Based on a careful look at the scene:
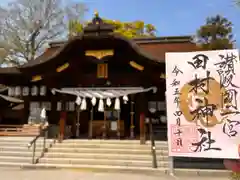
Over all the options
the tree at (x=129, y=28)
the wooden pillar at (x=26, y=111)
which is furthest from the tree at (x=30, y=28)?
the wooden pillar at (x=26, y=111)

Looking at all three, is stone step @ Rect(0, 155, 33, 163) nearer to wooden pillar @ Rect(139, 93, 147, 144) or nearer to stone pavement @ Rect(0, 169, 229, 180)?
stone pavement @ Rect(0, 169, 229, 180)

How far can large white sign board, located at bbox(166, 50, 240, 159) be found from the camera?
258 inches

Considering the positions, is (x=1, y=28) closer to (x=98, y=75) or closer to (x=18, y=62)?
(x=18, y=62)

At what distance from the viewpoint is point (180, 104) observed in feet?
23.0

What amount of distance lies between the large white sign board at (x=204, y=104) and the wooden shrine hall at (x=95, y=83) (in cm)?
209

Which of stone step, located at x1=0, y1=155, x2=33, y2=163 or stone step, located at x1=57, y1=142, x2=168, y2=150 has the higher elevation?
stone step, located at x1=57, y1=142, x2=168, y2=150

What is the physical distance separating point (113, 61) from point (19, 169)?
5.49 meters

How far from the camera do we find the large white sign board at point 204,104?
21.5 feet

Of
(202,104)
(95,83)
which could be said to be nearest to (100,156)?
(95,83)

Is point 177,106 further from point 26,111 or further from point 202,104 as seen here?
point 26,111

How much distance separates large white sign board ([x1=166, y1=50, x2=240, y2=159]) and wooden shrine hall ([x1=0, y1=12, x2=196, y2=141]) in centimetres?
209

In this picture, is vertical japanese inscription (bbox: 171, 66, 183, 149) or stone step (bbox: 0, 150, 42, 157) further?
stone step (bbox: 0, 150, 42, 157)

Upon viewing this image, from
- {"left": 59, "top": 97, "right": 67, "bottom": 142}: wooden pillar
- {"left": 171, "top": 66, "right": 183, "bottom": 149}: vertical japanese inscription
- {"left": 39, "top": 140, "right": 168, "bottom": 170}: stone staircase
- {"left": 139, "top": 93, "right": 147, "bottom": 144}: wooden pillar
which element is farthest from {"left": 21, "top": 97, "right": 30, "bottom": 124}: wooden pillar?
{"left": 171, "top": 66, "right": 183, "bottom": 149}: vertical japanese inscription

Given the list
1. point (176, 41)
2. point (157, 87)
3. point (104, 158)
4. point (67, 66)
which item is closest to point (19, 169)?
point (104, 158)
